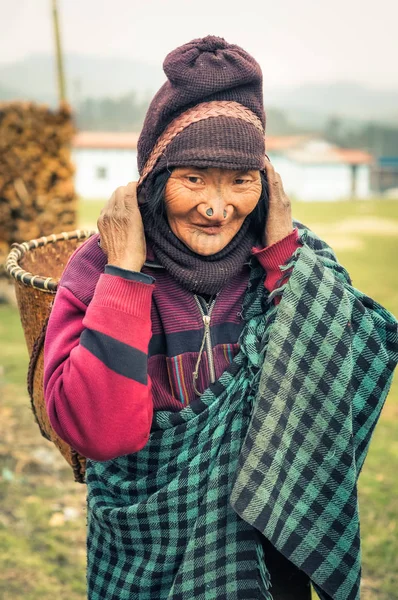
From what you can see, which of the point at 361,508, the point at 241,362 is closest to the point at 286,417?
the point at 241,362

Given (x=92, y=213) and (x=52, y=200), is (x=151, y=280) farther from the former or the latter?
(x=92, y=213)

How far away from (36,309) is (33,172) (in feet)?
21.8

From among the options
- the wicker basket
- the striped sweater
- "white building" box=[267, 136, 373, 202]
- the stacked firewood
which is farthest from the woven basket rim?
"white building" box=[267, 136, 373, 202]

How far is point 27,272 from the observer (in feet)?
6.61

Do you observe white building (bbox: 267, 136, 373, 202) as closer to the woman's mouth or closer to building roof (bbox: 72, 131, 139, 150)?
building roof (bbox: 72, 131, 139, 150)

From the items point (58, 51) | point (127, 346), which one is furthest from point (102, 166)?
point (127, 346)

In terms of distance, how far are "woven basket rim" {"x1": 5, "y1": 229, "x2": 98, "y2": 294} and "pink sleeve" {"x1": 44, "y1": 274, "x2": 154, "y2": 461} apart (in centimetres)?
29

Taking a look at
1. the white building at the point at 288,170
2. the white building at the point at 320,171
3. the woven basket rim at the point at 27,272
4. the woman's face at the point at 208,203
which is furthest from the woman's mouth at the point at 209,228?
the white building at the point at 288,170

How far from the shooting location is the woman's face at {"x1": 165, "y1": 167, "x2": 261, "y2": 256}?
1.66 m

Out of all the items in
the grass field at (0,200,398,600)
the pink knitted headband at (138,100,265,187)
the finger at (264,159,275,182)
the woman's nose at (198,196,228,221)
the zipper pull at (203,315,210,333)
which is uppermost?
the pink knitted headband at (138,100,265,187)

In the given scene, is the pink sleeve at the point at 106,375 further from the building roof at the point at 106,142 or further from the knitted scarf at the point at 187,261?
the building roof at the point at 106,142

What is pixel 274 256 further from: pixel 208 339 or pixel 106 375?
pixel 106 375

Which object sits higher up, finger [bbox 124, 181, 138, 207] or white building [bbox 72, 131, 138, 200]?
finger [bbox 124, 181, 138, 207]

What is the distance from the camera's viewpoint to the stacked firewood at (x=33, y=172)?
8141mm
